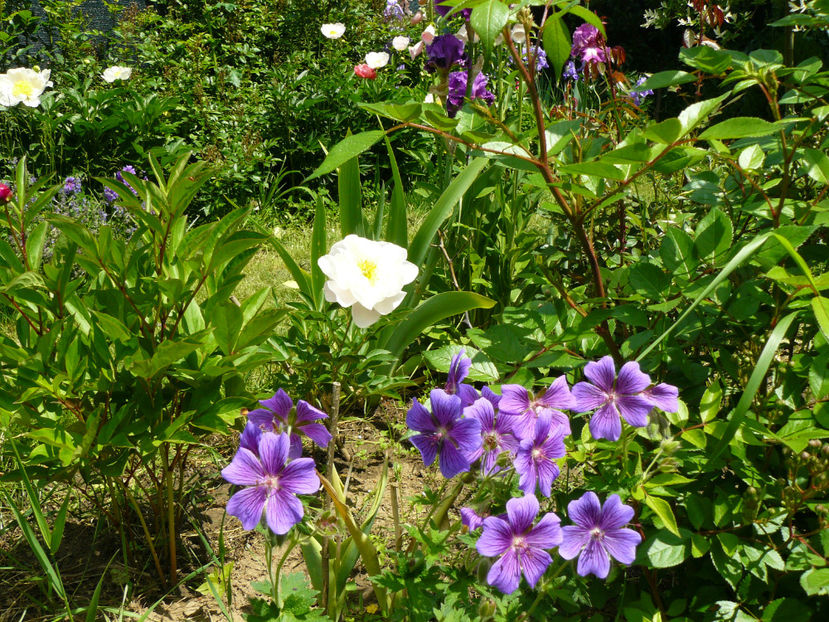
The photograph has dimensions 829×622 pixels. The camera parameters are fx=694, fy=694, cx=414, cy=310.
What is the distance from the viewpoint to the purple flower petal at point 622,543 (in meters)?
0.94

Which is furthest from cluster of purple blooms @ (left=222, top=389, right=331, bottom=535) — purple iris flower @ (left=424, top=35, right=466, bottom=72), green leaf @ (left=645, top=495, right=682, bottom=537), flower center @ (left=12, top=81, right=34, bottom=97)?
flower center @ (left=12, top=81, right=34, bottom=97)

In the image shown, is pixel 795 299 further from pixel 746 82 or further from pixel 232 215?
pixel 232 215

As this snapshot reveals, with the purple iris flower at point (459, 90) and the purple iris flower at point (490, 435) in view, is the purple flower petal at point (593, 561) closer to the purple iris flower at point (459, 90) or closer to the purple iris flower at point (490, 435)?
the purple iris flower at point (490, 435)

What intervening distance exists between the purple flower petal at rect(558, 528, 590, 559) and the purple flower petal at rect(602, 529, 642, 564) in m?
0.03

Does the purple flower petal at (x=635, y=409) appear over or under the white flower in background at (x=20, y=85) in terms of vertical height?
under

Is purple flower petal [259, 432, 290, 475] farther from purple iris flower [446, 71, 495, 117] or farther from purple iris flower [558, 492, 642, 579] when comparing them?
purple iris flower [446, 71, 495, 117]

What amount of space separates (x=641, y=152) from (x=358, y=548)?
0.78 metres

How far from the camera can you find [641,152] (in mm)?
938

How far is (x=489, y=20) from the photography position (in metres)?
0.84

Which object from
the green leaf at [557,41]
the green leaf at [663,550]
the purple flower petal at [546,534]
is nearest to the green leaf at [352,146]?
the green leaf at [557,41]

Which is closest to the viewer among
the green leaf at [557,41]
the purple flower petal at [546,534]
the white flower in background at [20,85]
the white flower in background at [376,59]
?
the purple flower petal at [546,534]

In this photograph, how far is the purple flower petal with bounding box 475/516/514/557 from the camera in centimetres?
92

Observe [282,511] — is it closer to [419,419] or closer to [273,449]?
[273,449]

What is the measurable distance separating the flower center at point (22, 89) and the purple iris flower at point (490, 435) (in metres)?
3.09
